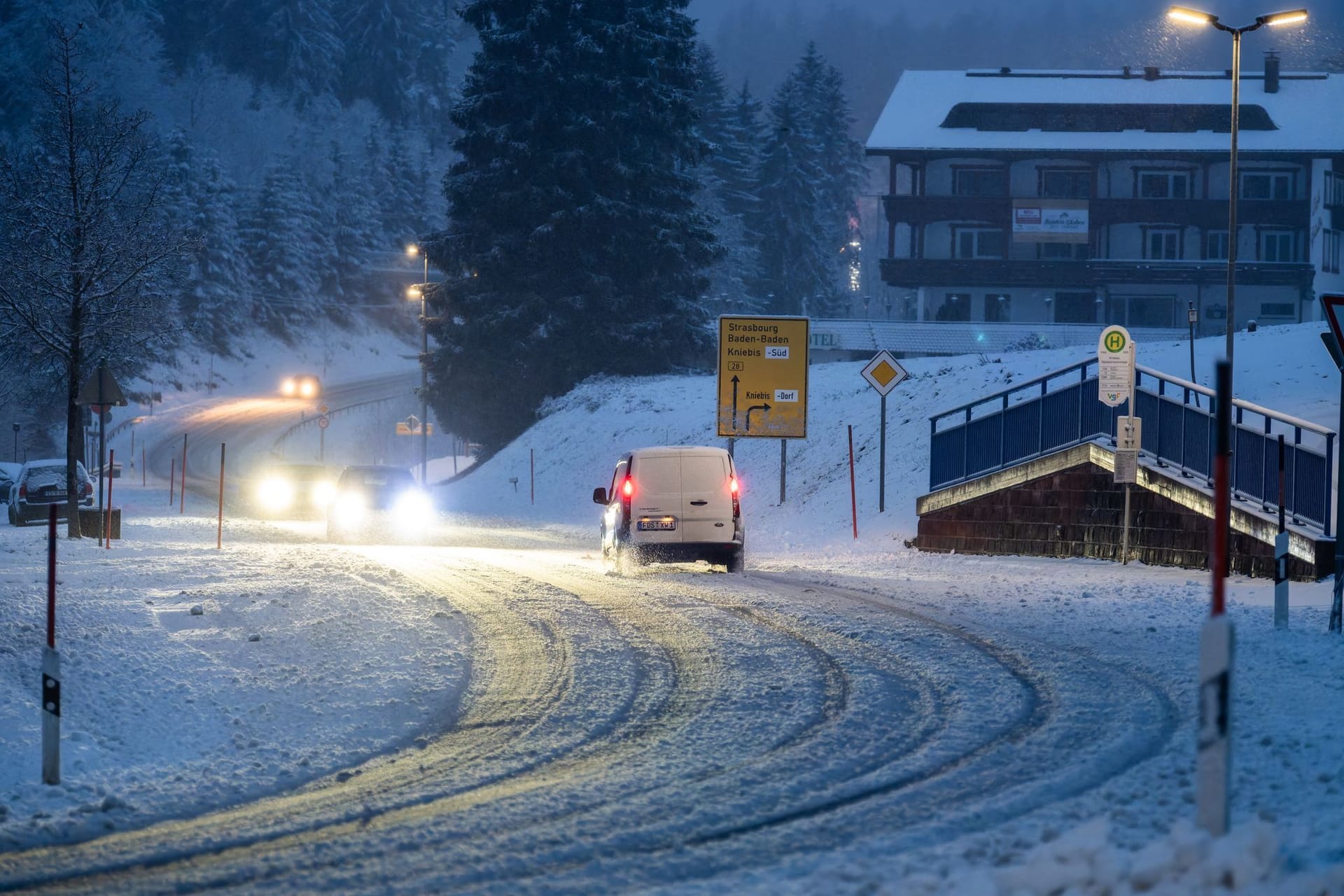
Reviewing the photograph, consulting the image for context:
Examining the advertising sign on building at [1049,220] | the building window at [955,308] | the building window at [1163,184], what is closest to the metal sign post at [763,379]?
the building window at [955,308]

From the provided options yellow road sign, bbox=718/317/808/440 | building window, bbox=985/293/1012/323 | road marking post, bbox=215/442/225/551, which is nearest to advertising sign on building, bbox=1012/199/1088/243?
building window, bbox=985/293/1012/323

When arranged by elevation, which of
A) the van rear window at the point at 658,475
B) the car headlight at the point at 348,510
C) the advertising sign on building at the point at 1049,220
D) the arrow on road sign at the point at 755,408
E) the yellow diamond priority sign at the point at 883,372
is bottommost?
the car headlight at the point at 348,510

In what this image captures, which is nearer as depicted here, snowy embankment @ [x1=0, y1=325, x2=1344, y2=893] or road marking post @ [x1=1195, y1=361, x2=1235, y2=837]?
road marking post @ [x1=1195, y1=361, x2=1235, y2=837]

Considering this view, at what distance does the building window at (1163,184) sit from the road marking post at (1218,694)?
212 ft

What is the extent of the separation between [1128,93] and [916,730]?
6613 cm

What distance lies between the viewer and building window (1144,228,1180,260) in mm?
66312

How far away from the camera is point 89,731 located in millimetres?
9016

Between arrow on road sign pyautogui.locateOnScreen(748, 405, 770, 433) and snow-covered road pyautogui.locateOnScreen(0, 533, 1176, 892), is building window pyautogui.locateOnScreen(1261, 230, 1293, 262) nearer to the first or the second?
arrow on road sign pyautogui.locateOnScreen(748, 405, 770, 433)

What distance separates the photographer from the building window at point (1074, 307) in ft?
218

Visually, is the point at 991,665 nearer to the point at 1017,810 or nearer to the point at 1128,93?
the point at 1017,810

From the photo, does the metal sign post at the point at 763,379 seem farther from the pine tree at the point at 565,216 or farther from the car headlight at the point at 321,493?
the pine tree at the point at 565,216

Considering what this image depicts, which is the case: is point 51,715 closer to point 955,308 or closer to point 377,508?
point 377,508

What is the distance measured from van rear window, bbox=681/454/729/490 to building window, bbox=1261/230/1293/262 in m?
54.1

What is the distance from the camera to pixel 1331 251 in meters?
66.0
